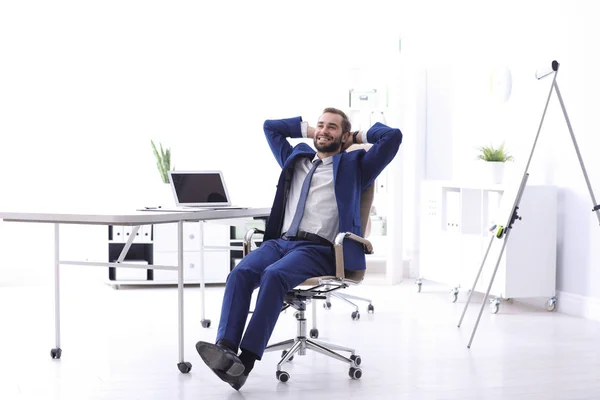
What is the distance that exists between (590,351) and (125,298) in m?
3.51

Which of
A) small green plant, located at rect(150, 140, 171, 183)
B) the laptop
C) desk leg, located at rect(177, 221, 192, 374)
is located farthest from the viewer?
small green plant, located at rect(150, 140, 171, 183)

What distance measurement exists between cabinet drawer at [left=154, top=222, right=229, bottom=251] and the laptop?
251 centimetres

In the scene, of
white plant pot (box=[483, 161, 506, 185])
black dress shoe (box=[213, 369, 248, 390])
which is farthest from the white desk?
white plant pot (box=[483, 161, 506, 185])

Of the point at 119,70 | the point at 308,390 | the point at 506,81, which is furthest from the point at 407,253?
the point at 308,390

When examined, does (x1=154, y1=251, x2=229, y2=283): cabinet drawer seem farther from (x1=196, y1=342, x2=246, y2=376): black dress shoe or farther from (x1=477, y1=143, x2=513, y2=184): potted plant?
(x1=196, y1=342, x2=246, y2=376): black dress shoe

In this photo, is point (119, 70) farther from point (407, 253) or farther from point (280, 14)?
point (407, 253)

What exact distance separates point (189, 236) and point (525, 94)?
296cm

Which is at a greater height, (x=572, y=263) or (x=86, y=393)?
(x=572, y=263)

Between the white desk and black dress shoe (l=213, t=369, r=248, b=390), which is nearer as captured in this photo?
black dress shoe (l=213, t=369, r=248, b=390)

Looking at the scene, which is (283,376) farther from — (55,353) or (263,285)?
(55,353)

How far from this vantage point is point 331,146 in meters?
4.23

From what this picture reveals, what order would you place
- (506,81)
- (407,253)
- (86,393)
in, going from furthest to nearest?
1. (407,253)
2. (506,81)
3. (86,393)

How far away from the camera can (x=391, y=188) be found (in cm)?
732

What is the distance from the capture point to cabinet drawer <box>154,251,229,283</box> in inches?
277
